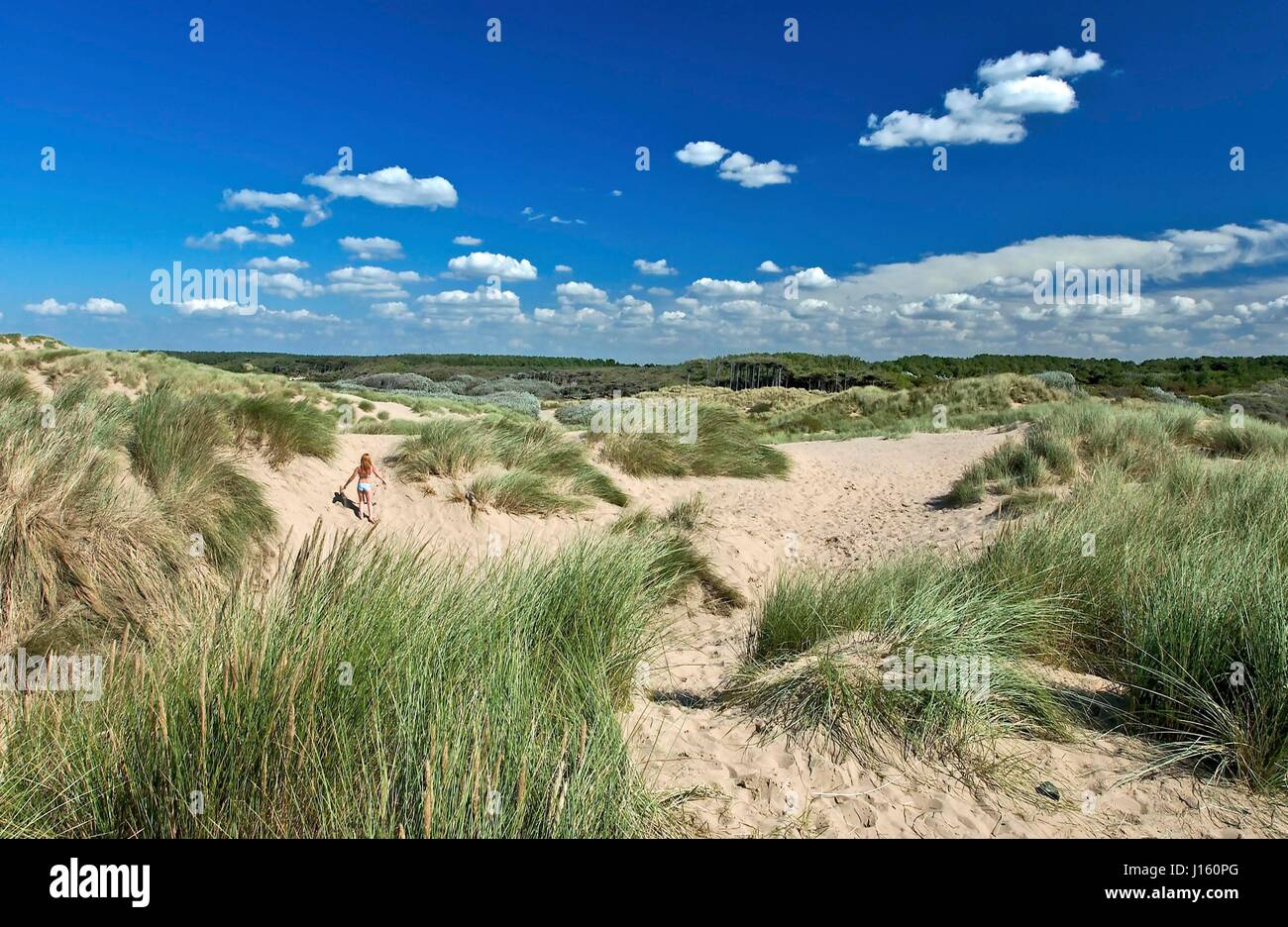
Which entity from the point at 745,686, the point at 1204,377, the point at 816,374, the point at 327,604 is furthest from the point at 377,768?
the point at 816,374

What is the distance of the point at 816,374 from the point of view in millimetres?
58844

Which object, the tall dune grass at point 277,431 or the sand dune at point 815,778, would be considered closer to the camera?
the sand dune at point 815,778

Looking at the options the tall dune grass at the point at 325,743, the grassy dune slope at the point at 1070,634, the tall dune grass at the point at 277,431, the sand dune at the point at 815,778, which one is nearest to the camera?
the tall dune grass at the point at 325,743

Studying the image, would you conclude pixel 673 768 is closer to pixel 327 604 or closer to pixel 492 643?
pixel 492 643

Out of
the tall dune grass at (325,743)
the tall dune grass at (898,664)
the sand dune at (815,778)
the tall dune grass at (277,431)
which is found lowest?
the sand dune at (815,778)

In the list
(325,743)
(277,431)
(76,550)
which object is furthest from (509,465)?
(325,743)

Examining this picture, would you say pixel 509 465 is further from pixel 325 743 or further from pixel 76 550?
pixel 325 743

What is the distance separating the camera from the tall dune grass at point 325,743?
6.62 feet

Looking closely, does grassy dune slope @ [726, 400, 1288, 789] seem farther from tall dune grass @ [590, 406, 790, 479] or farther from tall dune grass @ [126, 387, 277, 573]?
tall dune grass @ [590, 406, 790, 479]

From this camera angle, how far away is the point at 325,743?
2.18m

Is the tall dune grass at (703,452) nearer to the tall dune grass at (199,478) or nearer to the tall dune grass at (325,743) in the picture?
the tall dune grass at (199,478)

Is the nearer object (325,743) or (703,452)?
(325,743)

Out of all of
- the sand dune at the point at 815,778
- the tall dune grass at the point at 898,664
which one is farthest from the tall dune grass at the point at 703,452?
the tall dune grass at the point at 898,664

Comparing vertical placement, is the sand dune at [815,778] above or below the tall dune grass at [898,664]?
below
